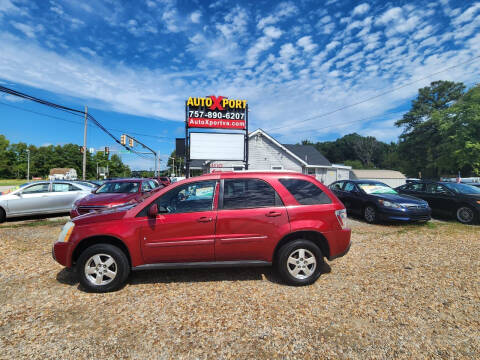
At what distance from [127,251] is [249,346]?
214 cm

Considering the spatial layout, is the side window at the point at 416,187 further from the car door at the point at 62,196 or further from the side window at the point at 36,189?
the side window at the point at 36,189

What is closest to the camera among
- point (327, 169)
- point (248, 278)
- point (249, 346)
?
point (249, 346)

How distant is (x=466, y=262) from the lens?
172 inches

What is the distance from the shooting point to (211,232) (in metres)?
3.28

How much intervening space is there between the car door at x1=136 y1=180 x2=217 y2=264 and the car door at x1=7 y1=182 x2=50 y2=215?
8.08m

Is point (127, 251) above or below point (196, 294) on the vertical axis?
above

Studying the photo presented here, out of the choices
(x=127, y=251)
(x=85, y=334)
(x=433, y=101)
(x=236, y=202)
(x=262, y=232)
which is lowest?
(x=85, y=334)

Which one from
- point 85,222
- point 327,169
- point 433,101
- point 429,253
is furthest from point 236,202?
point 433,101

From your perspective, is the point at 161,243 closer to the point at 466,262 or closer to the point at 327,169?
the point at 466,262

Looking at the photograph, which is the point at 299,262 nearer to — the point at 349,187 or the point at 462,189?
the point at 349,187

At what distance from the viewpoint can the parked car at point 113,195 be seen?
6.25 meters

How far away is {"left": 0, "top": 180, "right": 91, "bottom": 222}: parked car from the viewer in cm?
812

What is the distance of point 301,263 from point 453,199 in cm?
795

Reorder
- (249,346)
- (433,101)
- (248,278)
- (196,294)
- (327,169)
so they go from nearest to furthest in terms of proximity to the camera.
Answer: (249,346) < (196,294) < (248,278) < (327,169) < (433,101)
